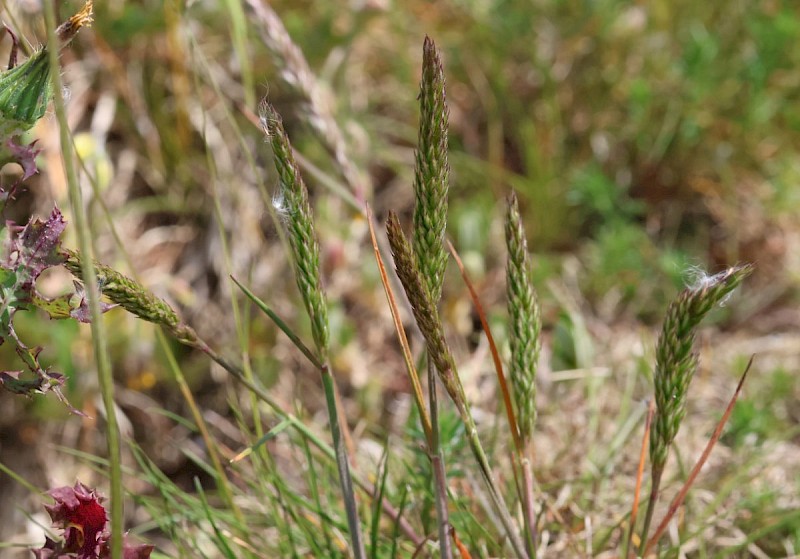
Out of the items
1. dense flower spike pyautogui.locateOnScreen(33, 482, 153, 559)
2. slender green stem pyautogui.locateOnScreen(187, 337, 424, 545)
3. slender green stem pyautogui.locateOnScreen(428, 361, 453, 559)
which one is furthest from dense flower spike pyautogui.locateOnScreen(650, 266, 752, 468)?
dense flower spike pyautogui.locateOnScreen(33, 482, 153, 559)

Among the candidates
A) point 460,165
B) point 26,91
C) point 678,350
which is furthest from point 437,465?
point 460,165

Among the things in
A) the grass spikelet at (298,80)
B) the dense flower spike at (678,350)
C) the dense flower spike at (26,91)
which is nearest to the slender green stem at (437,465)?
the dense flower spike at (678,350)

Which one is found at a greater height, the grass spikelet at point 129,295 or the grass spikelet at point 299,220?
the grass spikelet at point 299,220

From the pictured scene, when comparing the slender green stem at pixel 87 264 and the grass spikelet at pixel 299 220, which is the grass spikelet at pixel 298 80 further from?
the slender green stem at pixel 87 264

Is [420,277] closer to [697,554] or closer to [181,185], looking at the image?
[697,554]

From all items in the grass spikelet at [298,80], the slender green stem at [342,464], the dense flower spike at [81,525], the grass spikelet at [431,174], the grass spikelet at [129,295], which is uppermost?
the grass spikelet at [298,80]

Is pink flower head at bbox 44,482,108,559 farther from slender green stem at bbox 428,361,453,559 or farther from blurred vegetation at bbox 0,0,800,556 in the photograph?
blurred vegetation at bbox 0,0,800,556
